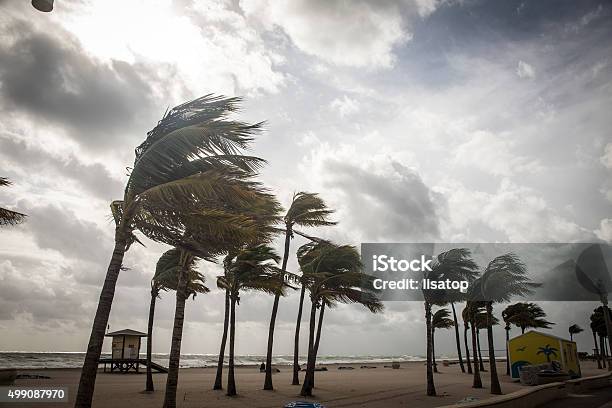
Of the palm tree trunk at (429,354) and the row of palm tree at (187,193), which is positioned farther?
the palm tree trunk at (429,354)

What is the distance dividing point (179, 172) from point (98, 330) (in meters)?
3.92

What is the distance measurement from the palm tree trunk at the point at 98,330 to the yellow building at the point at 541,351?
35056 millimetres

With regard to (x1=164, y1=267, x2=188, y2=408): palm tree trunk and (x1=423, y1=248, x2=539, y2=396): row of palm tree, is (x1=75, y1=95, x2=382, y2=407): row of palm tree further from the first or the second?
(x1=423, y1=248, x2=539, y2=396): row of palm tree

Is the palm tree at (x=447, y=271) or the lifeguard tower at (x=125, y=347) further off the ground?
the palm tree at (x=447, y=271)

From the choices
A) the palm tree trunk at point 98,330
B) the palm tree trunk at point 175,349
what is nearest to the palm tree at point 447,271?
the palm tree trunk at point 175,349

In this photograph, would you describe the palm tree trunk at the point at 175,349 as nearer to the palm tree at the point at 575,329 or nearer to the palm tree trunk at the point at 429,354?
the palm tree trunk at the point at 429,354

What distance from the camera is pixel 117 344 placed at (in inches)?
1823

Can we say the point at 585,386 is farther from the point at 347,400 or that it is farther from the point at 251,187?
the point at 251,187

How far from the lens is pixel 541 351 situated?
116 ft

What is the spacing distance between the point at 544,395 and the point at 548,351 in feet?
74.3

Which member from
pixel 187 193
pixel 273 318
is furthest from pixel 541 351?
pixel 187 193

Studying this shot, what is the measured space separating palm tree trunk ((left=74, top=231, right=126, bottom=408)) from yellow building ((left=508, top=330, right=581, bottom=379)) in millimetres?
35056

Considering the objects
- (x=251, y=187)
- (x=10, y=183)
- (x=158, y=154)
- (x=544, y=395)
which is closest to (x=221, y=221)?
(x=251, y=187)

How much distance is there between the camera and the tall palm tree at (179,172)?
9.89m
